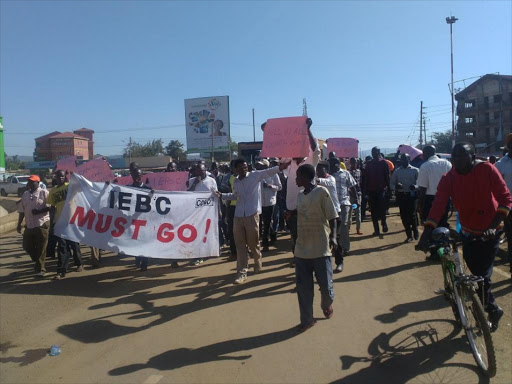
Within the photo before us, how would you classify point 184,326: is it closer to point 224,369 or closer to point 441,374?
point 224,369

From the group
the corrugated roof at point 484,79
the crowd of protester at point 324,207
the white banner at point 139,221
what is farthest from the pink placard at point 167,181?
the corrugated roof at point 484,79

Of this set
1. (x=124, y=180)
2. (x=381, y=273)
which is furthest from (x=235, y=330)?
(x=124, y=180)

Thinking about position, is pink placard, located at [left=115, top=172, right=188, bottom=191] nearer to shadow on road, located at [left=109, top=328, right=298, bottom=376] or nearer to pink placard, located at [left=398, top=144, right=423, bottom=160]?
shadow on road, located at [left=109, top=328, right=298, bottom=376]

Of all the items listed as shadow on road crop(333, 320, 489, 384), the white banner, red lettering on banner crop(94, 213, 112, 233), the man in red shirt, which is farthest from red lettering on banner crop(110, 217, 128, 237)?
the man in red shirt

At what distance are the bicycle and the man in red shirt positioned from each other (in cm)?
16

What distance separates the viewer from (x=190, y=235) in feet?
23.5

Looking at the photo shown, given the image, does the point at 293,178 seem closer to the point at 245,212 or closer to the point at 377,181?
the point at 245,212

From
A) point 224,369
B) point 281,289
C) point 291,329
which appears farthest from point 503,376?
point 281,289

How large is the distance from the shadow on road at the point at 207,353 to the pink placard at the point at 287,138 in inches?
97.1

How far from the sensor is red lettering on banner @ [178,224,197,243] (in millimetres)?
7117

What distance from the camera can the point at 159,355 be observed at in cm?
411

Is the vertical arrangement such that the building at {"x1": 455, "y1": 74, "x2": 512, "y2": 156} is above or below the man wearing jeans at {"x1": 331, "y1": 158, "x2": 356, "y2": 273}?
above

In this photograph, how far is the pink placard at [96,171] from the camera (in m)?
7.90

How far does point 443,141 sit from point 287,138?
83.6 m
